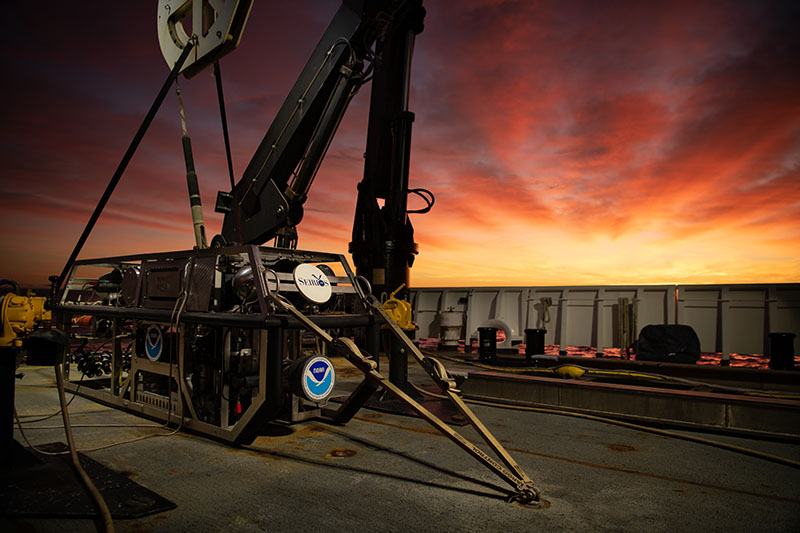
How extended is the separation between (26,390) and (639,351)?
28.2 feet

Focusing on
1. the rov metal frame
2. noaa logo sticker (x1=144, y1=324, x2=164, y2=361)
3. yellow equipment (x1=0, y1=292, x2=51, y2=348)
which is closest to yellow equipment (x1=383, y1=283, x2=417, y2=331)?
the rov metal frame

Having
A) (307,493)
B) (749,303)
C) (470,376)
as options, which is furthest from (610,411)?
(749,303)

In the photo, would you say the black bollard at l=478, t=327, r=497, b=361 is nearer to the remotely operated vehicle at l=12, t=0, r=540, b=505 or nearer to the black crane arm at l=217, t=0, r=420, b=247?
the remotely operated vehicle at l=12, t=0, r=540, b=505

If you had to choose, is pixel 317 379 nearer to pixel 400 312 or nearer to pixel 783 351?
pixel 400 312

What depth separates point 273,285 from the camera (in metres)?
3.78

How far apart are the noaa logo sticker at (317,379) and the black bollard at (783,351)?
7247 mm

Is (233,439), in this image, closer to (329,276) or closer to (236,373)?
(236,373)

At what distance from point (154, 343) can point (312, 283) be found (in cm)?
187

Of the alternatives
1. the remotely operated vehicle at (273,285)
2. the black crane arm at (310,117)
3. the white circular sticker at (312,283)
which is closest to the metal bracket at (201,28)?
the remotely operated vehicle at (273,285)

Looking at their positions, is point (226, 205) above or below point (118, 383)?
above

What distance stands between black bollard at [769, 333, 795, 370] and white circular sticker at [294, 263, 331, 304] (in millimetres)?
7233

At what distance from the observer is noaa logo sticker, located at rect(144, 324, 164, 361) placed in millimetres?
4652

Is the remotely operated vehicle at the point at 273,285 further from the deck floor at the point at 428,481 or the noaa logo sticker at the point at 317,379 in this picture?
the deck floor at the point at 428,481

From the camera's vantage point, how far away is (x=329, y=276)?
14.4ft
